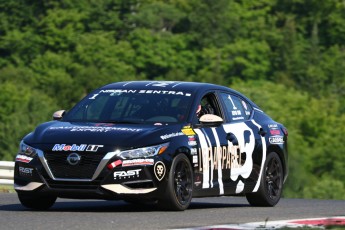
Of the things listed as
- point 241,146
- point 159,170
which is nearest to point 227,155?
point 241,146

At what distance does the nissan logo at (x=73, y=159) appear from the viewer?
1438 cm

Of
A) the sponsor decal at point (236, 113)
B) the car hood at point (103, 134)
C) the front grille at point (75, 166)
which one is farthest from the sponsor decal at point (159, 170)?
the sponsor decal at point (236, 113)

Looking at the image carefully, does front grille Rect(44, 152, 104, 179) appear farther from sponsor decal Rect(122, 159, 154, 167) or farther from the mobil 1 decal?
the mobil 1 decal

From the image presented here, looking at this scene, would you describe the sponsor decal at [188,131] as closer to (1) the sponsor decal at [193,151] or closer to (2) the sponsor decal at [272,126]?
(1) the sponsor decal at [193,151]

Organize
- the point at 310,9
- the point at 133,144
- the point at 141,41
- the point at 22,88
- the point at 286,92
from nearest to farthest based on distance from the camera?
the point at 133,144 < the point at 22,88 < the point at 286,92 < the point at 141,41 < the point at 310,9

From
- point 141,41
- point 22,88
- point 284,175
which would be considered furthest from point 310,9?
point 284,175

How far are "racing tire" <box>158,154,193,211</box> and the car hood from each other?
312mm

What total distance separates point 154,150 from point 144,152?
0.12 m

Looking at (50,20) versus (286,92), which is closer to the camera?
(286,92)

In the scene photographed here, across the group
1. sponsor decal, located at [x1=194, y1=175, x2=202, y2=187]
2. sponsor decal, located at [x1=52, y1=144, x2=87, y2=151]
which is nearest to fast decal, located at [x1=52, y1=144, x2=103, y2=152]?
sponsor decal, located at [x1=52, y1=144, x2=87, y2=151]

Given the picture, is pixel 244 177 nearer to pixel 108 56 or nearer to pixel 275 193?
pixel 275 193

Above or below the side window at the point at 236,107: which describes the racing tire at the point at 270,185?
below

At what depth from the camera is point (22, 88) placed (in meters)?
118

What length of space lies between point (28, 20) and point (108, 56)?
1325cm
